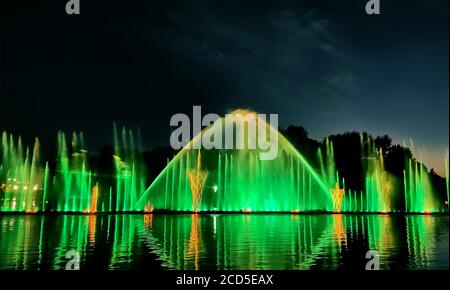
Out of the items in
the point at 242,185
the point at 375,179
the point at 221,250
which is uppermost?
the point at 375,179

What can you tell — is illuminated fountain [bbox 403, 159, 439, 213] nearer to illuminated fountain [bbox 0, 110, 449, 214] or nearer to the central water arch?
illuminated fountain [bbox 0, 110, 449, 214]

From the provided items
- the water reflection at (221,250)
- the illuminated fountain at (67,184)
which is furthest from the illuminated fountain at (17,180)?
the water reflection at (221,250)

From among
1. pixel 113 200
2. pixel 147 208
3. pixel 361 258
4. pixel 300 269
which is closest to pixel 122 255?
pixel 300 269

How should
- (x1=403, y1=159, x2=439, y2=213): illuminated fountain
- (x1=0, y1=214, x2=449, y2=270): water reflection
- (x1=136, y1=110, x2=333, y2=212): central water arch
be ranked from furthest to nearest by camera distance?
(x1=403, y1=159, x2=439, y2=213): illuminated fountain → (x1=136, y1=110, x2=333, y2=212): central water arch → (x1=0, y1=214, x2=449, y2=270): water reflection

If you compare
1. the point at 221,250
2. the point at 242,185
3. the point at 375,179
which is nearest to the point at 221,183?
the point at 242,185

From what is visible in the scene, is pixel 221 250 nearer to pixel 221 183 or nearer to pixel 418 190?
pixel 221 183

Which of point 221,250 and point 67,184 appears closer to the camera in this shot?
point 221,250

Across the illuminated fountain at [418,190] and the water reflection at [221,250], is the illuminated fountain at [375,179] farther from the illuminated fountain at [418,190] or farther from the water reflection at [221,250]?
the water reflection at [221,250]

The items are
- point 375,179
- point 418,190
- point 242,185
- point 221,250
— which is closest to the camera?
point 221,250

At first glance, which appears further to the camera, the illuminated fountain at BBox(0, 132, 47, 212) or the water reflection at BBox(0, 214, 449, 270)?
the illuminated fountain at BBox(0, 132, 47, 212)

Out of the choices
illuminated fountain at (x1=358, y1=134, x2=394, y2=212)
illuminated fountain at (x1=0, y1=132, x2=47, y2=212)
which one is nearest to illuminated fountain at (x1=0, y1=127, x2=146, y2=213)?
illuminated fountain at (x1=0, y1=132, x2=47, y2=212)

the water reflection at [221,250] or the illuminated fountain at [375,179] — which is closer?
the water reflection at [221,250]
